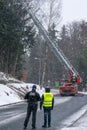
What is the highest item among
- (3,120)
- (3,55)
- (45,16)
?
(45,16)

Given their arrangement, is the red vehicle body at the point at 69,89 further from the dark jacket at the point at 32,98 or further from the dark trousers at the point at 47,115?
the dark jacket at the point at 32,98

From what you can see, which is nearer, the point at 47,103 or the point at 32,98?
the point at 32,98

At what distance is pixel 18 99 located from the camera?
43.5m

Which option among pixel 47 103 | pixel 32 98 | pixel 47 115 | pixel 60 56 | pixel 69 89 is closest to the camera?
pixel 32 98

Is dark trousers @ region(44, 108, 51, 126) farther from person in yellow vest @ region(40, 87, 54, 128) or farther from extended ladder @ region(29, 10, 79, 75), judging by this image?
extended ladder @ region(29, 10, 79, 75)

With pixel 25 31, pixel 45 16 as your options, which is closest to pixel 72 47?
pixel 45 16

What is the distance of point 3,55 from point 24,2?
24.2 ft

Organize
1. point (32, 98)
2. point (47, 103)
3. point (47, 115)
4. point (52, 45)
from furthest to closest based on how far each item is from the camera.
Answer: point (52, 45) < point (47, 115) < point (47, 103) < point (32, 98)

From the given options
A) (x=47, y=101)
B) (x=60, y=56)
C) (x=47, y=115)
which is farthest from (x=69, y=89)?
(x=47, y=101)

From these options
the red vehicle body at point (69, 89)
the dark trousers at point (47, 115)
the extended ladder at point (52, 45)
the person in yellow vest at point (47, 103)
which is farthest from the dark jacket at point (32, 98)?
the red vehicle body at point (69, 89)

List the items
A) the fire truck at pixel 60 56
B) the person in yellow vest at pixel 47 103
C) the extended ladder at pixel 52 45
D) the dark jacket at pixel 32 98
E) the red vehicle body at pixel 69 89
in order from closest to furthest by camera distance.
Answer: the dark jacket at pixel 32 98, the person in yellow vest at pixel 47 103, the extended ladder at pixel 52 45, the fire truck at pixel 60 56, the red vehicle body at pixel 69 89

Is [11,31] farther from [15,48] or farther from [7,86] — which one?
[7,86]

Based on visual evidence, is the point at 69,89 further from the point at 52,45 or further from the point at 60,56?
the point at 52,45

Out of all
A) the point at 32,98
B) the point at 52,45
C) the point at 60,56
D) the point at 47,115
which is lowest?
the point at 47,115
